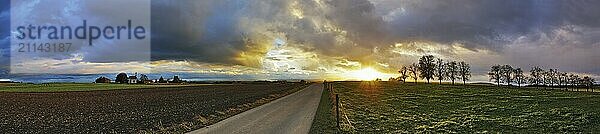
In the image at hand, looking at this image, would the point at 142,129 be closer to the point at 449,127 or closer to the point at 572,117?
the point at 449,127

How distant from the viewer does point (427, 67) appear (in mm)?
131125

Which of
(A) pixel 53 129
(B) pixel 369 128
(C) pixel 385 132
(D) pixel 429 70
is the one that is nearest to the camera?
(C) pixel 385 132

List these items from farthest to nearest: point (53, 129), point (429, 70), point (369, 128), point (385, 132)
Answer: point (429, 70), point (53, 129), point (369, 128), point (385, 132)

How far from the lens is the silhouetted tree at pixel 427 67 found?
130 m

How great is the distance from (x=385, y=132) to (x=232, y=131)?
658 cm

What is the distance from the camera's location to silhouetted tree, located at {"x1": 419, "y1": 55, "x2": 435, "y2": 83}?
13038 centimetres

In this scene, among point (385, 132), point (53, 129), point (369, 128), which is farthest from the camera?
point (53, 129)

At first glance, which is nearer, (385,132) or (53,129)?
(385,132)

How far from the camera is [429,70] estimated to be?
130 meters

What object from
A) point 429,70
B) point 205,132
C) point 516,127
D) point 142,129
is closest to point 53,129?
point 142,129

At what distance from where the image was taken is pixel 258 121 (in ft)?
76.2

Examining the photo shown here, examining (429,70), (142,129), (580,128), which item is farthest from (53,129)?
(429,70)

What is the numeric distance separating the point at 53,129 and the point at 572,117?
2556 centimetres

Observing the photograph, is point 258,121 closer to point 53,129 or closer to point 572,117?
point 53,129
